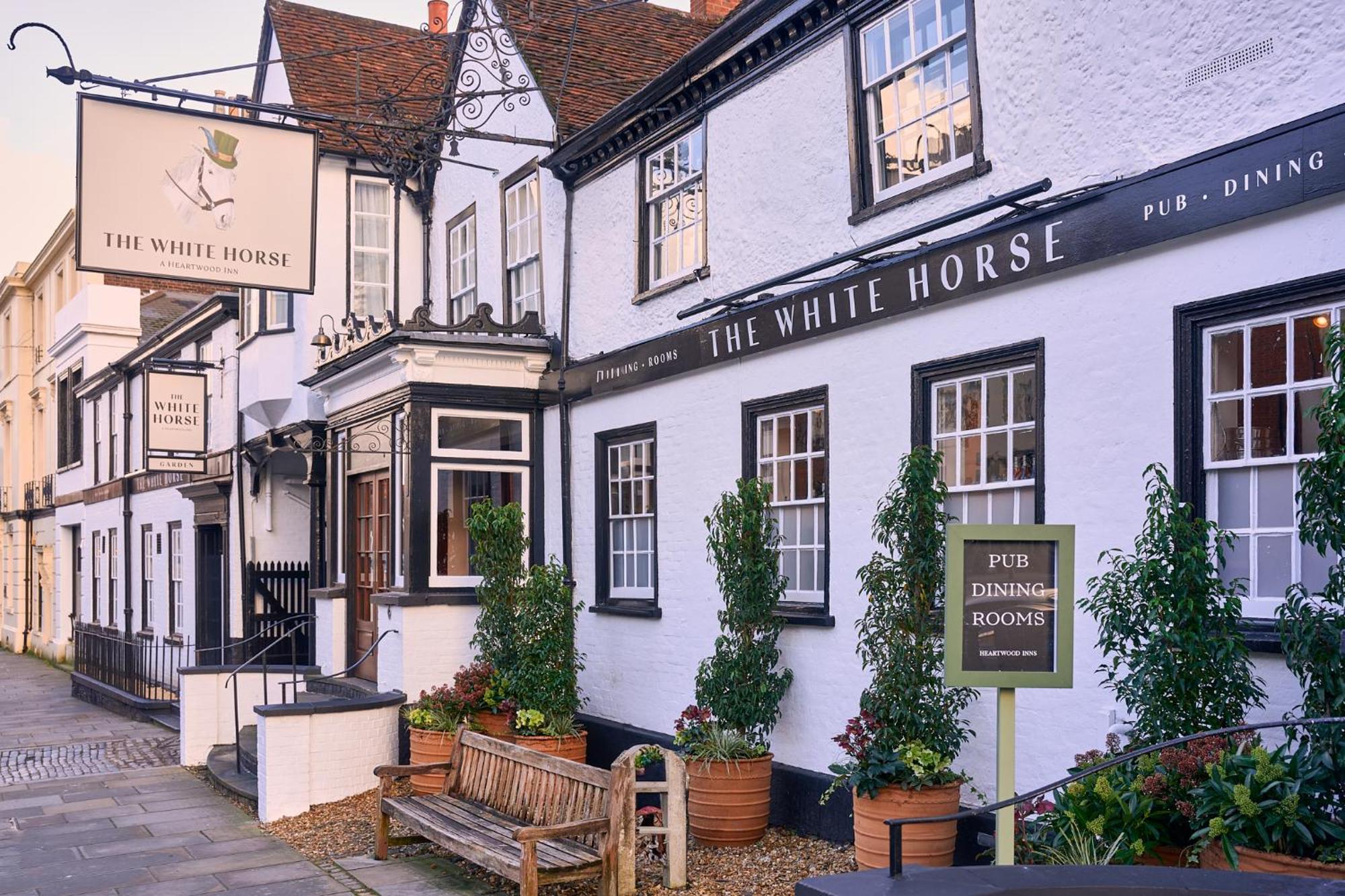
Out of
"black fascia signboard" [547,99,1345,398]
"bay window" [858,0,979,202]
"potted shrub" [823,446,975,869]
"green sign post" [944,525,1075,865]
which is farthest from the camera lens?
"bay window" [858,0,979,202]

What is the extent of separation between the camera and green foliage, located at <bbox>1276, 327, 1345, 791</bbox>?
5.19 meters

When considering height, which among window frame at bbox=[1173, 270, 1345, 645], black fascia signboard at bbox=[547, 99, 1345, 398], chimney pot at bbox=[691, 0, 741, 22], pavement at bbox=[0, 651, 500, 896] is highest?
chimney pot at bbox=[691, 0, 741, 22]

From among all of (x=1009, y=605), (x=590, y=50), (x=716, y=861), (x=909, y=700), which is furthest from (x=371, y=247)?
(x=1009, y=605)

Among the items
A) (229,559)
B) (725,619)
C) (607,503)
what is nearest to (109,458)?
(229,559)

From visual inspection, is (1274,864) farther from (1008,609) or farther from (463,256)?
(463,256)

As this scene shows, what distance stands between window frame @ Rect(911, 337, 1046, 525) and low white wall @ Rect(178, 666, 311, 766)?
8919mm

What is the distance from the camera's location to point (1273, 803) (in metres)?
5.21

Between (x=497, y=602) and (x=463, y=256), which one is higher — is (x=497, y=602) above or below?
below

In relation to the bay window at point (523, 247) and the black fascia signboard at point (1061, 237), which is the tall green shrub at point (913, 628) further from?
the bay window at point (523, 247)

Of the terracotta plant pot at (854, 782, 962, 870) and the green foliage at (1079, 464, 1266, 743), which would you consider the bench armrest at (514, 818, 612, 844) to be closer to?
the terracotta plant pot at (854, 782, 962, 870)

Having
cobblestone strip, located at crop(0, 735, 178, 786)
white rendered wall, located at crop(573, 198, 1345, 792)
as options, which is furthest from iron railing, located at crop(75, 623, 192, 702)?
white rendered wall, located at crop(573, 198, 1345, 792)

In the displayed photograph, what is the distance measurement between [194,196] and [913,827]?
Answer: 6.82m

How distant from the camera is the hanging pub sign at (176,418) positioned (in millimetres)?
20453

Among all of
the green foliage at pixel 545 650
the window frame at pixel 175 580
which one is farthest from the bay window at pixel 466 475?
the window frame at pixel 175 580
